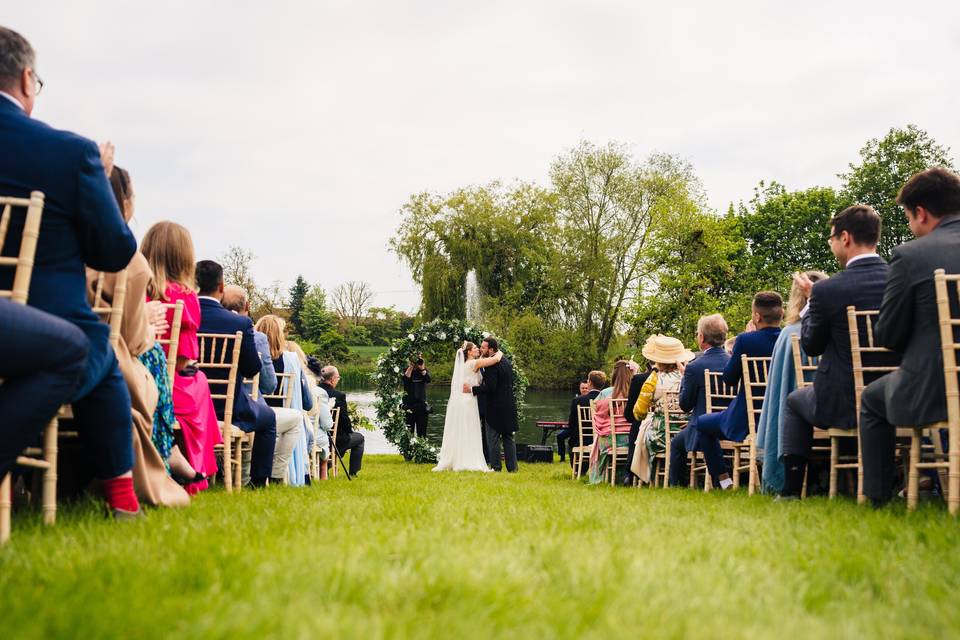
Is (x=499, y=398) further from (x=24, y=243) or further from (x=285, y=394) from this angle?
(x=24, y=243)

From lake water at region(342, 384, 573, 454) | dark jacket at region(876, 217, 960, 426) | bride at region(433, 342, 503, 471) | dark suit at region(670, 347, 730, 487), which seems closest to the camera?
dark jacket at region(876, 217, 960, 426)

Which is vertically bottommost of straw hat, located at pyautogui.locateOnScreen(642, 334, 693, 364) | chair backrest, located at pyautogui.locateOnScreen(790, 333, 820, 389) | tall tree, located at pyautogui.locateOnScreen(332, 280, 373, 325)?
chair backrest, located at pyautogui.locateOnScreen(790, 333, 820, 389)

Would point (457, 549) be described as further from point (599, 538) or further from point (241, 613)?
point (241, 613)

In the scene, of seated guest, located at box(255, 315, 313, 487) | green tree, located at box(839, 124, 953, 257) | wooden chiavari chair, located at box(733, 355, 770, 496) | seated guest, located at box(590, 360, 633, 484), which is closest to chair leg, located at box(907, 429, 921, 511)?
wooden chiavari chair, located at box(733, 355, 770, 496)

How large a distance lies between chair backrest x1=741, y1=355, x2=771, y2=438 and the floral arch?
40.4 ft

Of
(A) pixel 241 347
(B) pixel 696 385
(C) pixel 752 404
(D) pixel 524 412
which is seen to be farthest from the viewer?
(D) pixel 524 412

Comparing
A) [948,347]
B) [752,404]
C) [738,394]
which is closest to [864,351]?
[948,347]

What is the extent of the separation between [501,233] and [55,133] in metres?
39.4

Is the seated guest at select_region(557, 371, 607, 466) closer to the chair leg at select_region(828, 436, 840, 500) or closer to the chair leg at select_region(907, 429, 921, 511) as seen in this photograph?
the chair leg at select_region(828, 436, 840, 500)

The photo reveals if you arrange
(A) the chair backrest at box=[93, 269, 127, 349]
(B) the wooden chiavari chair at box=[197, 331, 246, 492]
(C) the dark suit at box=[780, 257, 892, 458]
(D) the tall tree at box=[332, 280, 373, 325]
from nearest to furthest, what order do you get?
(A) the chair backrest at box=[93, 269, 127, 349]
(C) the dark suit at box=[780, 257, 892, 458]
(B) the wooden chiavari chair at box=[197, 331, 246, 492]
(D) the tall tree at box=[332, 280, 373, 325]

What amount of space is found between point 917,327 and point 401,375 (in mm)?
16363

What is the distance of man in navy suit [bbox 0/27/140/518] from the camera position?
3371 millimetres

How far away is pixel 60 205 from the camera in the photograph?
11.2 ft

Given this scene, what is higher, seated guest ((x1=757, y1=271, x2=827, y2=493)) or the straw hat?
the straw hat
